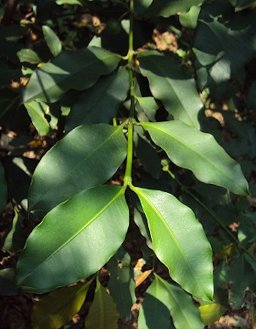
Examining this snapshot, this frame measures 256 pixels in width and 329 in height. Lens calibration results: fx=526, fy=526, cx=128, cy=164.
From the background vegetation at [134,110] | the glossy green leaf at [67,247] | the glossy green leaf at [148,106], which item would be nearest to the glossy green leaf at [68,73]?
the background vegetation at [134,110]

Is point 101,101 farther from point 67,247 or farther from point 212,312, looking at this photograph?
point 212,312

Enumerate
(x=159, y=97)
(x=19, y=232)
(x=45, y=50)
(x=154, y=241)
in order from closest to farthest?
(x=154, y=241) < (x=159, y=97) < (x=19, y=232) < (x=45, y=50)

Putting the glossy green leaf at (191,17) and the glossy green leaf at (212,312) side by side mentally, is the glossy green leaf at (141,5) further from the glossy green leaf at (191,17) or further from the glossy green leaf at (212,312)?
the glossy green leaf at (212,312)

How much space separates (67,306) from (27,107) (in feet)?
2.03

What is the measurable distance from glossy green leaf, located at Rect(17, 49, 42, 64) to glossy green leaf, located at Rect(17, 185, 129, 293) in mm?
903

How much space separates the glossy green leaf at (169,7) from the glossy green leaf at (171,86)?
0.12m

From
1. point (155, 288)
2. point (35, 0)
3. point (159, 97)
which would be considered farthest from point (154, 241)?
point (35, 0)

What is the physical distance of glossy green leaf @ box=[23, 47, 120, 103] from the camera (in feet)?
4.28

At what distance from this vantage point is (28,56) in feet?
5.66

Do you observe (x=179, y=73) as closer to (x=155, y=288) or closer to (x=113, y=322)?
(x=155, y=288)

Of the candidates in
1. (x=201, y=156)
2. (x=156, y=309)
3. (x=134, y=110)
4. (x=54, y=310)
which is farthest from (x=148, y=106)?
(x=54, y=310)

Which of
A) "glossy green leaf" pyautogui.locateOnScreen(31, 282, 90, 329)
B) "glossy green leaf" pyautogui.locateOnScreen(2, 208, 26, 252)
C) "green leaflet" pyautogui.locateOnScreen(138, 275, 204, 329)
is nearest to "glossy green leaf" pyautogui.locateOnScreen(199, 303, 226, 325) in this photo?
"green leaflet" pyautogui.locateOnScreen(138, 275, 204, 329)

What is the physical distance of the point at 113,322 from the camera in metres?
1.61

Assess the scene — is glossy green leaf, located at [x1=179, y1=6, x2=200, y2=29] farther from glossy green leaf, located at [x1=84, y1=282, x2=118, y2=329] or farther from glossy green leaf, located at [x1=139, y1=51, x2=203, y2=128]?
glossy green leaf, located at [x1=84, y1=282, x2=118, y2=329]
